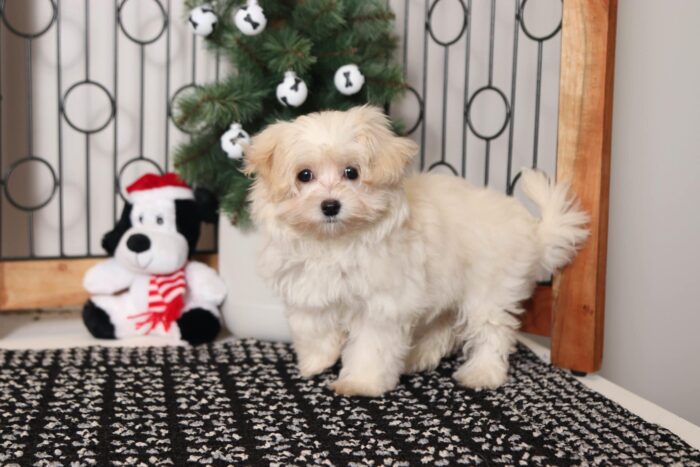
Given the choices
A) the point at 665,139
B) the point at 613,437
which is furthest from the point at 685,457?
the point at 665,139

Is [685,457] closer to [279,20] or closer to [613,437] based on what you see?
[613,437]

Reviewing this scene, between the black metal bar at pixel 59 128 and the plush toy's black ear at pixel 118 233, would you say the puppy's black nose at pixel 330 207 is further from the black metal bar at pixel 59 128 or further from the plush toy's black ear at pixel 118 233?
the black metal bar at pixel 59 128

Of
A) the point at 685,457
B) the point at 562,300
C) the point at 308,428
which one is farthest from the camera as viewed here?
the point at 562,300

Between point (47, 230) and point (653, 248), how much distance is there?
6.60ft

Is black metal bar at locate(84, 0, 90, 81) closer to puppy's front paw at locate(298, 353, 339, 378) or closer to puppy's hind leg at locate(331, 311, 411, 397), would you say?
puppy's front paw at locate(298, 353, 339, 378)

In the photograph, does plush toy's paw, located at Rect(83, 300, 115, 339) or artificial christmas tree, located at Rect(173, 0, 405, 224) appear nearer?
artificial christmas tree, located at Rect(173, 0, 405, 224)

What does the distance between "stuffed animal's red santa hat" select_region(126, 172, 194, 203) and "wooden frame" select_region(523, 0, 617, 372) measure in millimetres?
1115

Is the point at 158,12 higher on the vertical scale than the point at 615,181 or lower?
higher

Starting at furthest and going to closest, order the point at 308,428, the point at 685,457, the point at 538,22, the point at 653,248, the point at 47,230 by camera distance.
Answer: the point at 47,230 → the point at 538,22 → the point at 653,248 → the point at 308,428 → the point at 685,457

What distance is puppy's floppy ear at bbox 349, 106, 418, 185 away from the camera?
1.72m

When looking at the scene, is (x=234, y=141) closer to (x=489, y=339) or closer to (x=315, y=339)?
(x=315, y=339)

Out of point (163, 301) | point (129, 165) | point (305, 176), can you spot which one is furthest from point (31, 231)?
point (305, 176)

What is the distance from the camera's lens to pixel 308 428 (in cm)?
161

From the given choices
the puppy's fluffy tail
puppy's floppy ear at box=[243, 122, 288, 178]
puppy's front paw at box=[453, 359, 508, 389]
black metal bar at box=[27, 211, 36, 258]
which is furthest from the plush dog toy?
the puppy's fluffy tail
